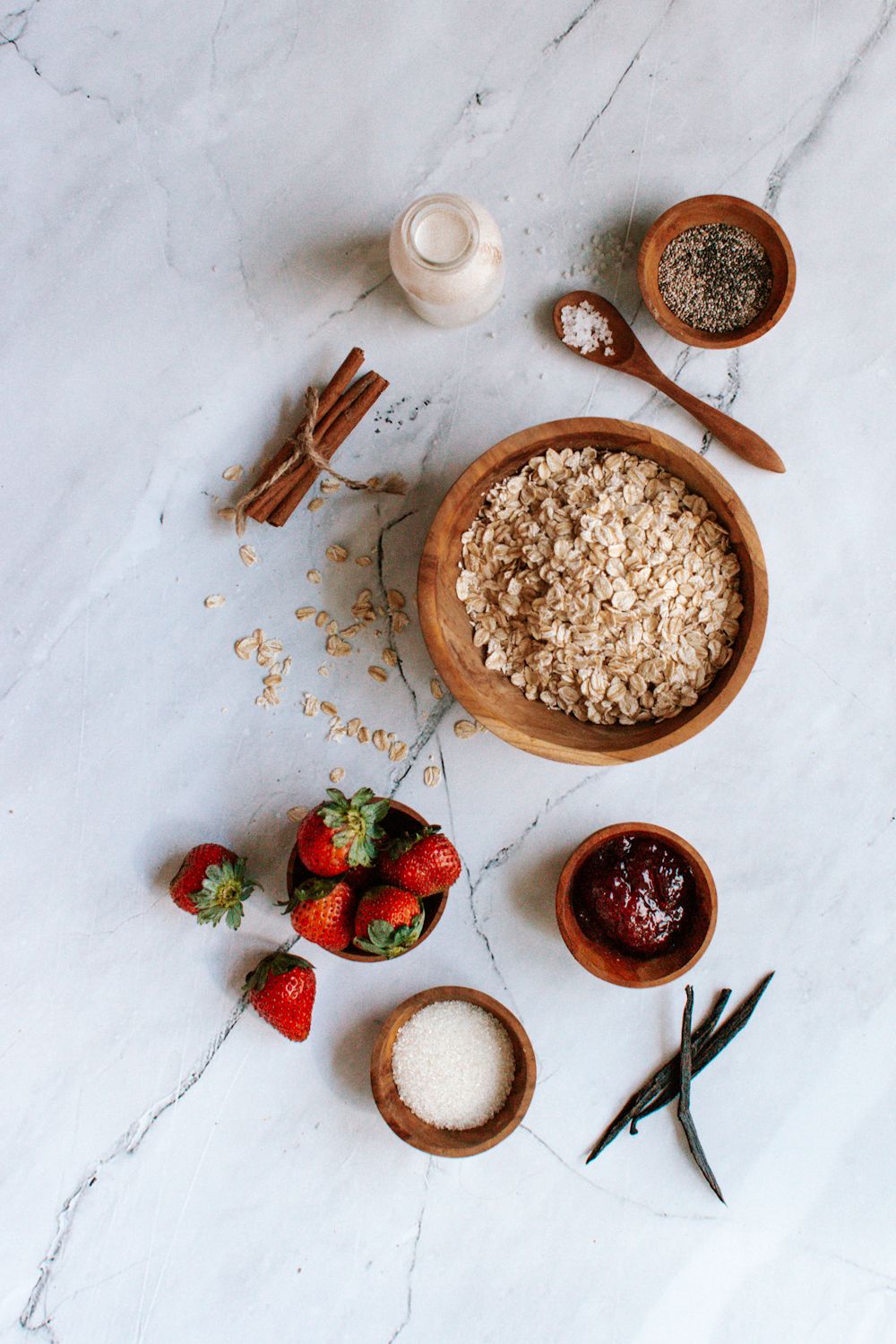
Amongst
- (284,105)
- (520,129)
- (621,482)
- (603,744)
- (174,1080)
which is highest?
(520,129)

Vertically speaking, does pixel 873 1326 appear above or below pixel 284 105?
below

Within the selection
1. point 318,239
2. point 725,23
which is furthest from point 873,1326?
point 725,23

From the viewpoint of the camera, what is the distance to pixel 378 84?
1.32m

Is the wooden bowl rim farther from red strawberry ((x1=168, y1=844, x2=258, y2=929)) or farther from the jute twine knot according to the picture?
the jute twine knot

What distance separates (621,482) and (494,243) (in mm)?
350

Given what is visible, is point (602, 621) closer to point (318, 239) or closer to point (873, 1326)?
point (318, 239)

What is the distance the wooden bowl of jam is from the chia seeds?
0.68m

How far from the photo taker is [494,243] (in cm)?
123

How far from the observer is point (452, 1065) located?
1268 millimetres

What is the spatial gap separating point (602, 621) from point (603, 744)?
0.15 metres

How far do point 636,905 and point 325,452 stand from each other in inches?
28.3

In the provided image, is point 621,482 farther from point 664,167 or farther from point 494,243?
point 664,167

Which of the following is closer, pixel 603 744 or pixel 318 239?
pixel 603 744

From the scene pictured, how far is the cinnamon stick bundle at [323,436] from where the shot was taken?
1282mm
